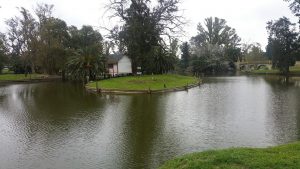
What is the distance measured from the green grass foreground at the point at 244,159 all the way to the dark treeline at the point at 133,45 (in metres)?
39.6

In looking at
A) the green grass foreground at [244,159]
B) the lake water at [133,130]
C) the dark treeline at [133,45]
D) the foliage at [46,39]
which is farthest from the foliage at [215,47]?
the green grass foreground at [244,159]

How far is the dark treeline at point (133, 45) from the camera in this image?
5053 centimetres

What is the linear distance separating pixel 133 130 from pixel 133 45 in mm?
34517

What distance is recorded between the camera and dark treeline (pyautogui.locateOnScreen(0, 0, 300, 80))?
166ft

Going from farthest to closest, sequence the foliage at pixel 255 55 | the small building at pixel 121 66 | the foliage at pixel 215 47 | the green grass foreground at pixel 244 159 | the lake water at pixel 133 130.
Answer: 1. the foliage at pixel 255 55
2. the foliage at pixel 215 47
3. the small building at pixel 121 66
4. the lake water at pixel 133 130
5. the green grass foreground at pixel 244 159

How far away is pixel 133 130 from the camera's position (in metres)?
17.9

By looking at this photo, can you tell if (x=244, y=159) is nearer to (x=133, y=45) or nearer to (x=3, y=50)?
(x=133, y=45)

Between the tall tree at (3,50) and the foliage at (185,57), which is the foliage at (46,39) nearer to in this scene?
the tall tree at (3,50)

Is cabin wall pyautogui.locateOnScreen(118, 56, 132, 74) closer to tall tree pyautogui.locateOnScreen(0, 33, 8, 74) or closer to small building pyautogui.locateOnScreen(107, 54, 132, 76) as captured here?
small building pyautogui.locateOnScreen(107, 54, 132, 76)

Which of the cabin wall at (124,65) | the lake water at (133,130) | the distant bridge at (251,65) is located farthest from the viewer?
the distant bridge at (251,65)

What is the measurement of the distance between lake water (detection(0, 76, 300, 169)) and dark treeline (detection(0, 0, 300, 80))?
23413 mm

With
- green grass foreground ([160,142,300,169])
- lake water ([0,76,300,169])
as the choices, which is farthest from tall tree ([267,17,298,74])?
green grass foreground ([160,142,300,169])

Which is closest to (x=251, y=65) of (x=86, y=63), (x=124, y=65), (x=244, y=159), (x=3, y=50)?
(x=124, y=65)

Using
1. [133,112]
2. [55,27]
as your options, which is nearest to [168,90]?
[133,112]
